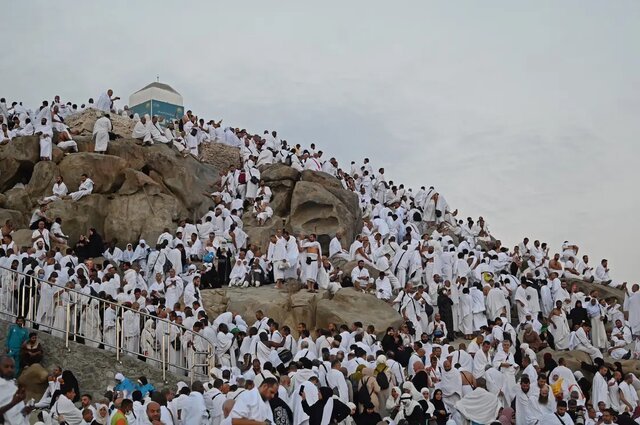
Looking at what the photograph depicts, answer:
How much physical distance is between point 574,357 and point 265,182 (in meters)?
12.8

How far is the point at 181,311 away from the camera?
70.2 feet

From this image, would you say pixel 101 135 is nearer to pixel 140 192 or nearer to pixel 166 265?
pixel 140 192

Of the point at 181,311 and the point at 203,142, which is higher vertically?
the point at 203,142

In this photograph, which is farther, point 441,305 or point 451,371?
point 441,305

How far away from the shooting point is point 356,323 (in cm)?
2048

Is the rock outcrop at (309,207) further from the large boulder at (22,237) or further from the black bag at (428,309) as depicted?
the large boulder at (22,237)

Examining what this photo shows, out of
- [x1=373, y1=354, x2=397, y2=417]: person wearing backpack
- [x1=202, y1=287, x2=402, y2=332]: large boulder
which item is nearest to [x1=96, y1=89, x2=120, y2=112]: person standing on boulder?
[x1=202, y1=287, x2=402, y2=332]: large boulder

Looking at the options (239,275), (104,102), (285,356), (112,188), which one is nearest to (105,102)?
(104,102)

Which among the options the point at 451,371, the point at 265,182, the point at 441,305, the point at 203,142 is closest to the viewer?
the point at 451,371

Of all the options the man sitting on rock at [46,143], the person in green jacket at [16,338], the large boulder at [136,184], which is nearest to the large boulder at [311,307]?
the person in green jacket at [16,338]

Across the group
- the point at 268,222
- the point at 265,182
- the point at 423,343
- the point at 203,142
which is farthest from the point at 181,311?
the point at 203,142

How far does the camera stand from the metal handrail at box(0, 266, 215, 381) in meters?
18.5

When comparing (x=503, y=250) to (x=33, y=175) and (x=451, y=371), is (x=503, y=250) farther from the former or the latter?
(x=33, y=175)

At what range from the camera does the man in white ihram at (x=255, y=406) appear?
43.7ft
